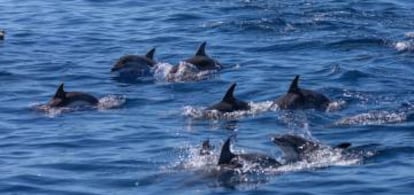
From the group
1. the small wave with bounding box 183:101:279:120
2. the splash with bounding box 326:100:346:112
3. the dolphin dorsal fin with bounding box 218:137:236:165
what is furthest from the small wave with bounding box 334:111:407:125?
the dolphin dorsal fin with bounding box 218:137:236:165

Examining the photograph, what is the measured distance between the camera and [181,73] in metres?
29.3

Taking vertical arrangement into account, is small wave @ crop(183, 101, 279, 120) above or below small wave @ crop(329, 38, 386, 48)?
below

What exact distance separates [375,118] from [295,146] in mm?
3674

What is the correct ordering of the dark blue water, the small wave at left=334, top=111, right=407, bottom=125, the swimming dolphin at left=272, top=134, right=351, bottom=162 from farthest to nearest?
the small wave at left=334, top=111, right=407, bottom=125, the swimming dolphin at left=272, top=134, right=351, bottom=162, the dark blue water

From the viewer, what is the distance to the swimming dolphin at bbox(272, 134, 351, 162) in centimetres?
2086

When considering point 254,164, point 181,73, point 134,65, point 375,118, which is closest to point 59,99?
point 181,73

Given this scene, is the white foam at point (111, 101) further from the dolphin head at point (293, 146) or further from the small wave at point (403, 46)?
the small wave at point (403, 46)

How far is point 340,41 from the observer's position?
3350 centimetres

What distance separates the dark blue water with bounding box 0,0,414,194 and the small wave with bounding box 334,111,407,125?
0.03 meters

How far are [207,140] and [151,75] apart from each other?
8637 millimetres

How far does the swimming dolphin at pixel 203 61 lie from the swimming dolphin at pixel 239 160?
31.6 feet

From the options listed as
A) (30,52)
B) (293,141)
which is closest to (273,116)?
(293,141)

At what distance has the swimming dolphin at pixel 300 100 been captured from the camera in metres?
25.1

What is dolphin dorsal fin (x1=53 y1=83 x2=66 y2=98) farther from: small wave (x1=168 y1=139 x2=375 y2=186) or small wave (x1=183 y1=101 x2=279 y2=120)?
small wave (x1=168 y1=139 x2=375 y2=186)
